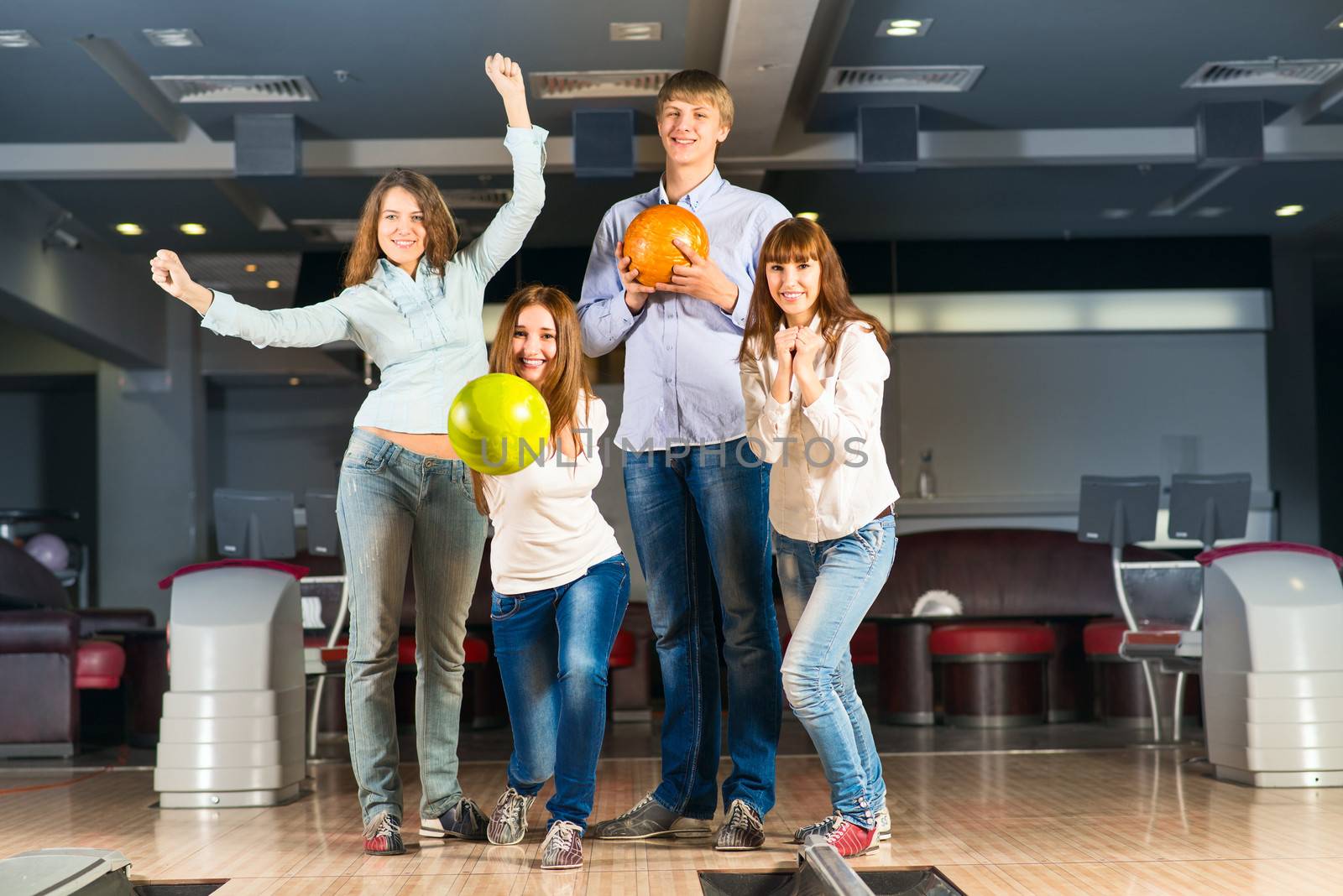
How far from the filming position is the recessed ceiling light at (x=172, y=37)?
5.00 m

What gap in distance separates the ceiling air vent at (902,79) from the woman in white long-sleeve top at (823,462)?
322cm

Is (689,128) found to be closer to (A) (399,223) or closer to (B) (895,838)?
(A) (399,223)

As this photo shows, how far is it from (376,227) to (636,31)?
2632 millimetres

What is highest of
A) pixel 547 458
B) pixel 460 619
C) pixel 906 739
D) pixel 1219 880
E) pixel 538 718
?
pixel 547 458

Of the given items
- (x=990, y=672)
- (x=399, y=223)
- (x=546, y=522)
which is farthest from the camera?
(x=990, y=672)

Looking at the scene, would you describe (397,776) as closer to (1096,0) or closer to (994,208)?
(1096,0)

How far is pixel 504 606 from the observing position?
9.02 ft

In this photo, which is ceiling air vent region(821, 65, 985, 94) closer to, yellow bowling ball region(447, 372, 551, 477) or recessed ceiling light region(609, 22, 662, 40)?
recessed ceiling light region(609, 22, 662, 40)

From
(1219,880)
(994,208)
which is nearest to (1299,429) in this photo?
(994,208)

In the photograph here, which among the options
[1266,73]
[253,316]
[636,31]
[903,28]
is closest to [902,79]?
[903,28]

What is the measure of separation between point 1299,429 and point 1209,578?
269 inches

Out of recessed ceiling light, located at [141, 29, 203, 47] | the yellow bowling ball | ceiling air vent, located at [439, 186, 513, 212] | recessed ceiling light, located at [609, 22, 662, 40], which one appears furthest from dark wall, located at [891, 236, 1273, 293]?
the yellow bowling ball

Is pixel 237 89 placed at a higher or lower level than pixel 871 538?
higher

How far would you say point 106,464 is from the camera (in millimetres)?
9766
